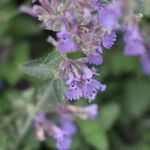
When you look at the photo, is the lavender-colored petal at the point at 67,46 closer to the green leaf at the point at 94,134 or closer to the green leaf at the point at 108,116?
the green leaf at the point at 94,134

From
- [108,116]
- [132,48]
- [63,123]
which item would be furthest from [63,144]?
[132,48]

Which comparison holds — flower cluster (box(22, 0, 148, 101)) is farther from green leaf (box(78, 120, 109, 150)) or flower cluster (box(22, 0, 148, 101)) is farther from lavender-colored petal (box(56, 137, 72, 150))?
green leaf (box(78, 120, 109, 150))

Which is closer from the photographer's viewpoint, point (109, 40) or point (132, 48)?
point (109, 40)

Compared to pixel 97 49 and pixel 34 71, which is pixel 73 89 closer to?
pixel 97 49

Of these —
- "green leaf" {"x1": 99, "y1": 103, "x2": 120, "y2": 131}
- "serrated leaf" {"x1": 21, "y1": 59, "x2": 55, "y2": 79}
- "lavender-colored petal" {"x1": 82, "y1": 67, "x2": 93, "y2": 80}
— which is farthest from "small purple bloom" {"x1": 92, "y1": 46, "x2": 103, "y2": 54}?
"green leaf" {"x1": 99, "y1": 103, "x2": 120, "y2": 131}

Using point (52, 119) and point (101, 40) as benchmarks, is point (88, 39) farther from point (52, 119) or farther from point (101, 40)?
point (52, 119)

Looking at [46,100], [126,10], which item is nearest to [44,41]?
[46,100]
